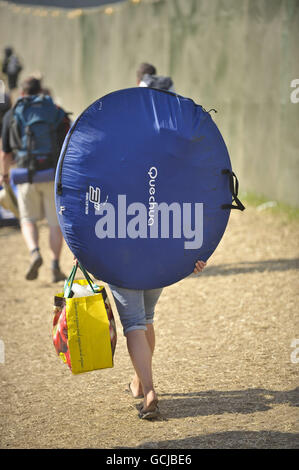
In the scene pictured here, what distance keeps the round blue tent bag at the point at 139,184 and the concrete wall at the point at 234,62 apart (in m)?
5.82

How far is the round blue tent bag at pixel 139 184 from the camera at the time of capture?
3668 mm

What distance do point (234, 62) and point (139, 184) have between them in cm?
739

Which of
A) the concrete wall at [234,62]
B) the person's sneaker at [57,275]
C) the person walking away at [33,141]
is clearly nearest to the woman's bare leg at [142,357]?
the person walking away at [33,141]

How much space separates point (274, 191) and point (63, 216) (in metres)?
6.56

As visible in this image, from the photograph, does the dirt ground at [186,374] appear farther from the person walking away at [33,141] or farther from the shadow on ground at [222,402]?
the person walking away at [33,141]

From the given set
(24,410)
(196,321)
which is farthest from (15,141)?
(24,410)

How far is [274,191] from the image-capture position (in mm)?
9930

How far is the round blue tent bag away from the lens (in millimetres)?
3668

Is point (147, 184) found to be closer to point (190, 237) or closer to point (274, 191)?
point (190, 237)

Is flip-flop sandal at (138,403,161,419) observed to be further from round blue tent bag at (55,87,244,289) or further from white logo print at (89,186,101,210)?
white logo print at (89,186,101,210)

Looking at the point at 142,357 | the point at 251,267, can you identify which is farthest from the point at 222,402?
the point at 251,267

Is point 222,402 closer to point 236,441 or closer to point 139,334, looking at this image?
point 236,441

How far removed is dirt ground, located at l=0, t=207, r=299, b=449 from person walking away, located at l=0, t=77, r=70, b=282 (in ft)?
2.69

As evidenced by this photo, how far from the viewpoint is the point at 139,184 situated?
12.1 feet
